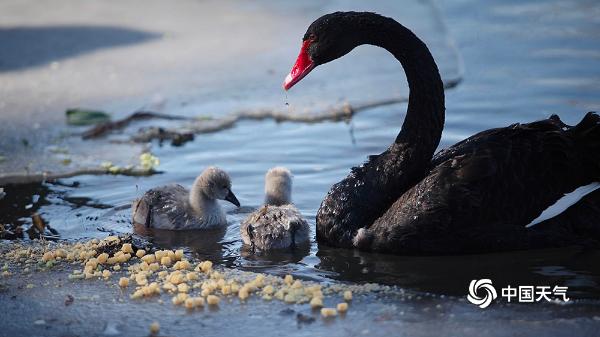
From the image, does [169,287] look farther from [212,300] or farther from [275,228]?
[275,228]

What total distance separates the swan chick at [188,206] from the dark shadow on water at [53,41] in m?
3.89

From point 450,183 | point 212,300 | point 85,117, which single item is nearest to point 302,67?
point 450,183

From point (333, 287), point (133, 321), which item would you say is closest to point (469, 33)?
point (333, 287)

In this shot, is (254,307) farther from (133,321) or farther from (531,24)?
(531,24)

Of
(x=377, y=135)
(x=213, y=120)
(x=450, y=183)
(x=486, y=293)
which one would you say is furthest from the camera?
(x=213, y=120)

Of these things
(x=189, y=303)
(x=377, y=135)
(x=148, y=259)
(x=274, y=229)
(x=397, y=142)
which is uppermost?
(x=377, y=135)

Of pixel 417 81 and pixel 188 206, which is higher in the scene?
pixel 417 81

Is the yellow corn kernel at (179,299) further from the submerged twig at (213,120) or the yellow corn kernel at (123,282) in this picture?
the submerged twig at (213,120)

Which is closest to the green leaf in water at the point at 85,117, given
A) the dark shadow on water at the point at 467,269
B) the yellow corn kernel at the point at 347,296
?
the dark shadow on water at the point at 467,269

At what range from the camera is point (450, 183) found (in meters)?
5.26

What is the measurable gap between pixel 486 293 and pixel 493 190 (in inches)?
29.5

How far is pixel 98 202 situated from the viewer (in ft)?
21.4

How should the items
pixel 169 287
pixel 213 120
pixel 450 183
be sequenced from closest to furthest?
pixel 169 287
pixel 450 183
pixel 213 120

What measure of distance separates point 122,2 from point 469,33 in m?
4.15
